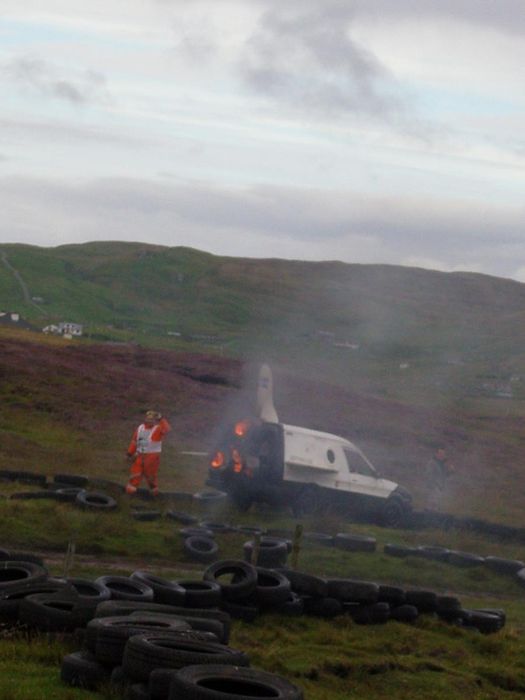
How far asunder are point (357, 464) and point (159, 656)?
1633 centimetres

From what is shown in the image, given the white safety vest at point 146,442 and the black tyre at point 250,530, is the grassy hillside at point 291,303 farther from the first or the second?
the black tyre at point 250,530

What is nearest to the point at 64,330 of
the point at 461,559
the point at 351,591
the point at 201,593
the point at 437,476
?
the point at 437,476

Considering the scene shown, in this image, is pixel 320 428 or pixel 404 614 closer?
pixel 404 614

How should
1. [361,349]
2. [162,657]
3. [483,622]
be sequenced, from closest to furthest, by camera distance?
1. [162,657]
2. [483,622]
3. [361,349]

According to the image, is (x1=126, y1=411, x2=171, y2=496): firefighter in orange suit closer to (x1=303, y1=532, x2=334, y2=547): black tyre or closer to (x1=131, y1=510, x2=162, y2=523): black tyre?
(x1=131, y1=510, x2=162, y2=523): black tyre

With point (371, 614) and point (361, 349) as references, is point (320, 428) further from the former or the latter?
point (361, 349)

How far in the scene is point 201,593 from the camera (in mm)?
13297

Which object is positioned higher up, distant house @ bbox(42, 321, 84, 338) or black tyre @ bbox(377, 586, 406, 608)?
distant house @ bbox(42, 321, 84, 338)

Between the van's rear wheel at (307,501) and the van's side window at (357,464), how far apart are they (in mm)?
1188

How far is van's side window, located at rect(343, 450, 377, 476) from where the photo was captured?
25328 millimetres

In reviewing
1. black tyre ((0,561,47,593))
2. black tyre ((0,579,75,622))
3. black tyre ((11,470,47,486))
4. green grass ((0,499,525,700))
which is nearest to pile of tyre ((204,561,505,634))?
green grass ((0,499,525,700))

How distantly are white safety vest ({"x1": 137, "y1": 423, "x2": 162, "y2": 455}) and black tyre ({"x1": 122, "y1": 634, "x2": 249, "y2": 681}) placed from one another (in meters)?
14.1

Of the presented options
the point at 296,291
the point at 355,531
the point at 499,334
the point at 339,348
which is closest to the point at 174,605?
the point at 355,531

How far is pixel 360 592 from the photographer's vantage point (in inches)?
579
